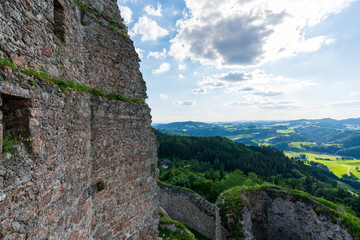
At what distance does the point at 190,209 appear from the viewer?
20.5 m

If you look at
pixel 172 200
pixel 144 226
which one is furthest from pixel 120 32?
pixel 172 200

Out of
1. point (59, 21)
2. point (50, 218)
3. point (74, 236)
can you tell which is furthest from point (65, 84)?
point (74, 236)

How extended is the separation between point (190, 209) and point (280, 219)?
955cm

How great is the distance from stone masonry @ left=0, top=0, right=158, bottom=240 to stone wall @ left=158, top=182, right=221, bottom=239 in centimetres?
1391

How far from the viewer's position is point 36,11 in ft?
8.86

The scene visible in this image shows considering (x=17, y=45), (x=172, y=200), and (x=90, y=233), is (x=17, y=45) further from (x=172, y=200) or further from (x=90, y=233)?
(x=172, y=200)

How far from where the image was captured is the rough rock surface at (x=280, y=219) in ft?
35.8

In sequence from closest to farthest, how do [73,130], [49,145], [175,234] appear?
[49,145] < [73,130] < [175,234]

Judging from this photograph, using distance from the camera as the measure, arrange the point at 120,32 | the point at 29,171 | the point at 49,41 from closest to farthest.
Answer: the point at 29,171 < the point at 49,41 < the point at 120,32

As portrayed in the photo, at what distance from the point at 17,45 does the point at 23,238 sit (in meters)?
2.38

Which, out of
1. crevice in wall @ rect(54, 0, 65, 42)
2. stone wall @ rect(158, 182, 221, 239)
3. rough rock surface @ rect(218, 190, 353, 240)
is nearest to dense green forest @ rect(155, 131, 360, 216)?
stone wall @ rect(158, 182, 221, 239)

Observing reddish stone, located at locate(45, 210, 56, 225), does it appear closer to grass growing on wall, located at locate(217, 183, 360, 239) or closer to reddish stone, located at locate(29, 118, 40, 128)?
reddish stone, located at locate(29, 118, 40, 128)

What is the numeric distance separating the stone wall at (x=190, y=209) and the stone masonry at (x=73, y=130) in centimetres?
1391

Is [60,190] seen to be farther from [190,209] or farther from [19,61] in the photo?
[190,209]
